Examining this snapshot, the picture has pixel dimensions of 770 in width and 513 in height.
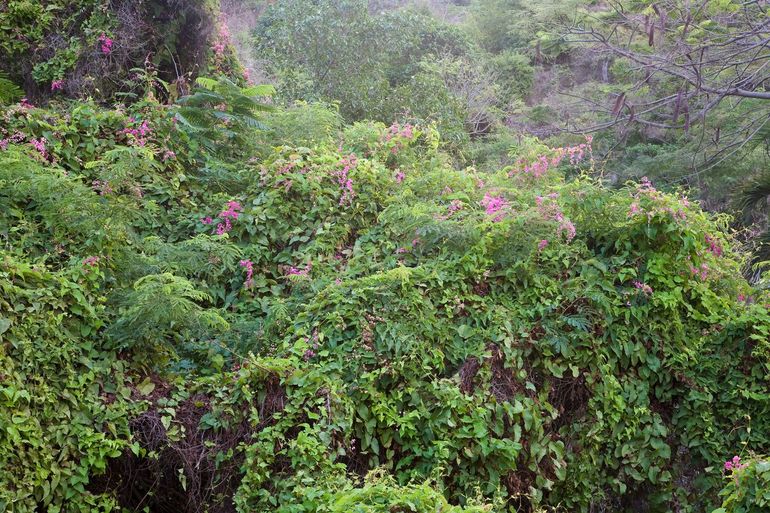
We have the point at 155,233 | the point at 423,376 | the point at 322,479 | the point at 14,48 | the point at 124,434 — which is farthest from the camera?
the point at 14,48

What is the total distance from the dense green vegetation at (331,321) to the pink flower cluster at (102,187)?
55 millimetres

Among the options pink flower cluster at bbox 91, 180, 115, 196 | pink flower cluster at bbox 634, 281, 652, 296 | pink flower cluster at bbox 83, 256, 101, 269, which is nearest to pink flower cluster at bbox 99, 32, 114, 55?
pink flower cluster at bbox 91, 180, 115, 196

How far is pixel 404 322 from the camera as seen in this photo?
4.90 meters

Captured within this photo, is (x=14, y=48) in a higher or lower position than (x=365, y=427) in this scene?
higher

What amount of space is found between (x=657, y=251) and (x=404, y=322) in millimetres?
2025

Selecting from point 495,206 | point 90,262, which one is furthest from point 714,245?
point 90,262

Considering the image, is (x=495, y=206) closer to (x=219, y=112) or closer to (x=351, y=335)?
(x=351, y=335)

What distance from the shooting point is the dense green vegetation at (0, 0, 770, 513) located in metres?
4.18

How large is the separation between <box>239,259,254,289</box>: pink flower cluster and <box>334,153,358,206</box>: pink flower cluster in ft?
3.02

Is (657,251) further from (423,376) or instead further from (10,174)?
(10,174)

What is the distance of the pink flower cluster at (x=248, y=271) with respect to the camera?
5.57 meters

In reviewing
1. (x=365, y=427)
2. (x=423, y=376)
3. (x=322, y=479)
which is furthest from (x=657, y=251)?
(x=322, y=479)

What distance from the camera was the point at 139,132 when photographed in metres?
6.32

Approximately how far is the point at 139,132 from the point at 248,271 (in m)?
1.72
